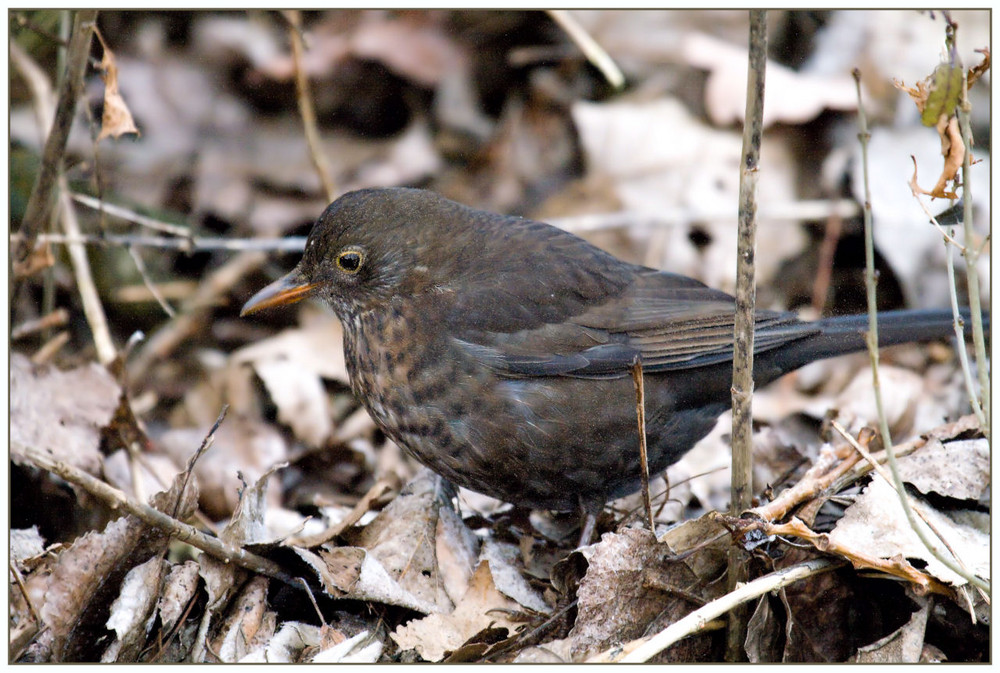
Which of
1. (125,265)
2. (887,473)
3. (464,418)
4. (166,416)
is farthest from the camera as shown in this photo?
(125,265)

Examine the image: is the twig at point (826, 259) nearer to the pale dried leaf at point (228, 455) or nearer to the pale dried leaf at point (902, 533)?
the pale dried leaf at point (902, 533)

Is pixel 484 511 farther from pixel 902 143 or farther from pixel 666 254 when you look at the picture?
pixel 902 143

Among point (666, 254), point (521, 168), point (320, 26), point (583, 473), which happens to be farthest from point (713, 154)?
point (583, 473)

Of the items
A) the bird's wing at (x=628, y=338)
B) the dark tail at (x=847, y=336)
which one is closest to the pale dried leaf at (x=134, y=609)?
the bird's wing at (x=628, y=338)

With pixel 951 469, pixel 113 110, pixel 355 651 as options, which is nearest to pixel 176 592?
pixel 355 651

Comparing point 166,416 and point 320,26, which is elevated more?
point 320,26

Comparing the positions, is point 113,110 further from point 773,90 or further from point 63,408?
point 773,90
